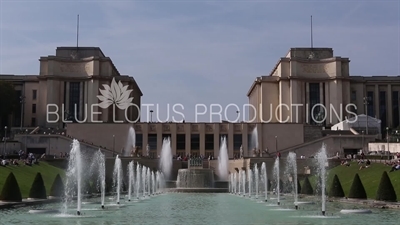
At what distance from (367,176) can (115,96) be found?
63044 millimetres

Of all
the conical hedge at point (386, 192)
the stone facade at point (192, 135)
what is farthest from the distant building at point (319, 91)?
the conical hedge at point (386, 192)

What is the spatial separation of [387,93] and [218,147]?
124 ft

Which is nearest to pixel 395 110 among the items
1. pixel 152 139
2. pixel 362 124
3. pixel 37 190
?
pixel 362 124

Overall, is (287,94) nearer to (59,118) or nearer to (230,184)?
(59,118)

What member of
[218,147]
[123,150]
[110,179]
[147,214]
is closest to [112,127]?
[123,150]

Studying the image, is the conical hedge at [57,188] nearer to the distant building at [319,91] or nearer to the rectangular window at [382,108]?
the distant building at [319,91]

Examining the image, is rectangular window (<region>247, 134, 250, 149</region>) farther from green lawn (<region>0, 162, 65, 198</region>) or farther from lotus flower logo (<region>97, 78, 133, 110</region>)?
green lawn (<region>0, 162, 65, 198</region>)

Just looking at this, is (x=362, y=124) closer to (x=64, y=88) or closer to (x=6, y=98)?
(x=64, y=88)

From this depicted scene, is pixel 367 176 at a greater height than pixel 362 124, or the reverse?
pixel 362 124

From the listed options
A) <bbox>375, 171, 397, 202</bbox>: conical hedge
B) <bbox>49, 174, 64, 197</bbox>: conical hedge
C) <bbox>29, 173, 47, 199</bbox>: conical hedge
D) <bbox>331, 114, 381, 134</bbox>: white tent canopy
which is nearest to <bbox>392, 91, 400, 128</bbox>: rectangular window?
<bbox>331, 114, 381, 134</bbox>: white tent canopy

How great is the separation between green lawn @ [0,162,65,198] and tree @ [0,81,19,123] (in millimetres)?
34179

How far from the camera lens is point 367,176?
43.1 meters

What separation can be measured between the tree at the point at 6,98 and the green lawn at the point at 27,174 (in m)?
34.2

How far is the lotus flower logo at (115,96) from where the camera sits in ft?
320
